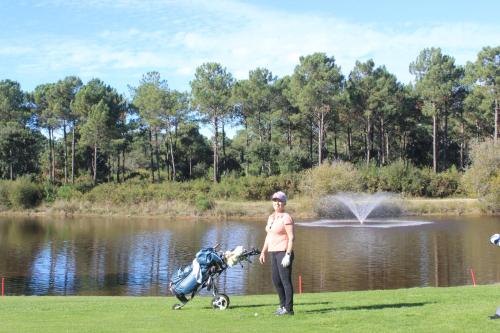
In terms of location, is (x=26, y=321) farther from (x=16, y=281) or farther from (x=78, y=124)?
(x=78, y=124)

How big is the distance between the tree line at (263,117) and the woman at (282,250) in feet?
188

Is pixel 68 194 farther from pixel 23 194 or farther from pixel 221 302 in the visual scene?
pixel 221 302

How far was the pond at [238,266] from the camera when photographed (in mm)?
21188

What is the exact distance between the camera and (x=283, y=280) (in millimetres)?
9094

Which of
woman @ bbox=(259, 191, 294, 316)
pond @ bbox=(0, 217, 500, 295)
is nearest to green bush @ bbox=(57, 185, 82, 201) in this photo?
pond @ bbox=(0, 217, 500, 295)

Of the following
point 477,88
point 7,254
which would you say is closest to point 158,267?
point 7,254

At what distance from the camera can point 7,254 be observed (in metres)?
30.2

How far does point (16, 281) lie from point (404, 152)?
218 feet

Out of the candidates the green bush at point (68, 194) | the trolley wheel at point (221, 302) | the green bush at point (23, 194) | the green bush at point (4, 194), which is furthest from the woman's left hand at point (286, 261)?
the green bush at point (4, 194)

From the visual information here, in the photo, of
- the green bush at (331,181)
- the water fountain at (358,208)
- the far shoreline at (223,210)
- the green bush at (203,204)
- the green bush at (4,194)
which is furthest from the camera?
the green bush at (4,194)

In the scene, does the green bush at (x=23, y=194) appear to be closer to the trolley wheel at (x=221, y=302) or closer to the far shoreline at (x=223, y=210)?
the far shoreline at (x=223, y=210)

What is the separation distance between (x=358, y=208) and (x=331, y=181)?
11.1 feet

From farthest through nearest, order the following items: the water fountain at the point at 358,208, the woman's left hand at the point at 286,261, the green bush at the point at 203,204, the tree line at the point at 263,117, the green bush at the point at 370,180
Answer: the tree line at the point at 263,117 → the green bush at the point at 370,180 → the green bush at the point at 203,204 → the water fountain at the point at 358,208 → the woman's left hand at the point at 286,261

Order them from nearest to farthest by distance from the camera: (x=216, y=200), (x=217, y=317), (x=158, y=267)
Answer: (x=217, y=317) → (x=158, y=267) → (x=216, y=200)
